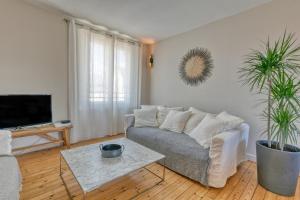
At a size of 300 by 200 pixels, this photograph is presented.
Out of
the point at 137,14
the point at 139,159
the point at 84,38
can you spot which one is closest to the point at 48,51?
the point at 84,38

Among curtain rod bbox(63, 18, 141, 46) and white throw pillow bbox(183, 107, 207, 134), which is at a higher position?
curtain rod bbox(63, 18, 141, 46)

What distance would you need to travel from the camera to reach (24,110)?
235 cm

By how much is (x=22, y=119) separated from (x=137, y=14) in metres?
2.52

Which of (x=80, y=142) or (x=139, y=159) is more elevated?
Answer: (x=139, y=159)

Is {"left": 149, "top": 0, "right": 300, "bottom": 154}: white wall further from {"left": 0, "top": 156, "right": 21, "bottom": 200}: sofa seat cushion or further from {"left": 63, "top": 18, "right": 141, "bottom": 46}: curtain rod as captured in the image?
{"left": 0, "top": 156, "right": 21, "bottom": 200}: sofa seat cushion

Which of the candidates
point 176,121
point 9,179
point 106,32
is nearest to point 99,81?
point 106,32

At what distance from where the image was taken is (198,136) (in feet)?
7.07

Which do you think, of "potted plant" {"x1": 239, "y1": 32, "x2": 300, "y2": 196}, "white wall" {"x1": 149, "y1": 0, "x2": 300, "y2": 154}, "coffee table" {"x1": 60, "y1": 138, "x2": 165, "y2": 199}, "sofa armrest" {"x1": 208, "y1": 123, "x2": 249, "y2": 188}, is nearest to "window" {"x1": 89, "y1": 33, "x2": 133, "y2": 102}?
"white wall" {"x1": 149, "y1": 0, "x2": 300, "y2": 154}

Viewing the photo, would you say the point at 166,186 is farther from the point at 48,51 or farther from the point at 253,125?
the point at 48,51

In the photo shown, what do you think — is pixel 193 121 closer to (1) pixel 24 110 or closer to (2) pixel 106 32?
(2) pixel 106 32

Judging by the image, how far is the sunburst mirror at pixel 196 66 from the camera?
9.73ft

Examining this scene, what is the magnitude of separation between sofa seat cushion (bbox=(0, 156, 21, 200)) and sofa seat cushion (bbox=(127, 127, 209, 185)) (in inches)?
63.4

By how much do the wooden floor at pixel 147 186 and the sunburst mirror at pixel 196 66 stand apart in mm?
1771

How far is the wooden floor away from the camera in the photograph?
1636 millimetres
